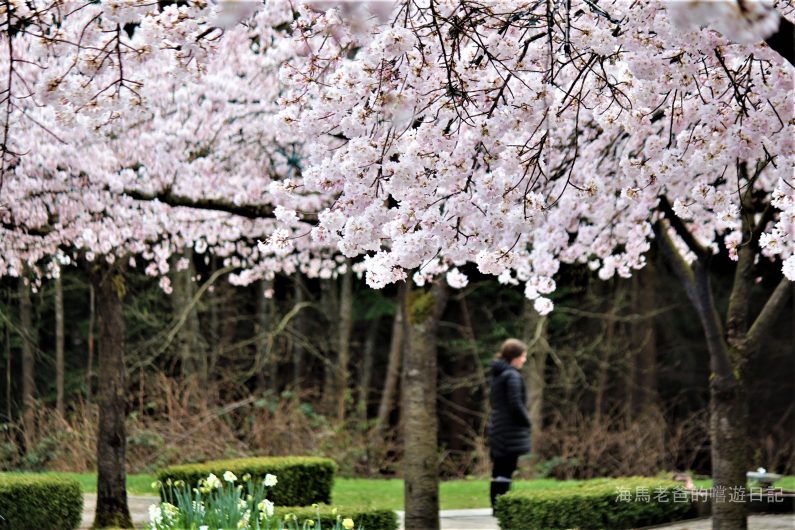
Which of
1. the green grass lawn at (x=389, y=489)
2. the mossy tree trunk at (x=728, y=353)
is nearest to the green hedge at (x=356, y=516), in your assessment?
the mossy tree trunk at (x=728, y=353)

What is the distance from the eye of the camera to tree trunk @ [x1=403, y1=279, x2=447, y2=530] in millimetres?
9648

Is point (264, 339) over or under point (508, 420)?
over

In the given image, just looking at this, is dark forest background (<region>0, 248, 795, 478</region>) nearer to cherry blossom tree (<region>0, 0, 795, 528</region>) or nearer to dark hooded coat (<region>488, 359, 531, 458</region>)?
dark hooded coat (<region>488, 359, 531, 458</region>)

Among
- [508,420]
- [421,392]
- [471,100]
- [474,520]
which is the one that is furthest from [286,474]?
[471,100]

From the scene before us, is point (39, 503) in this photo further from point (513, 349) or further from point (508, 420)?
point (513, 349)

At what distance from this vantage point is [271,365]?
22.1 meters

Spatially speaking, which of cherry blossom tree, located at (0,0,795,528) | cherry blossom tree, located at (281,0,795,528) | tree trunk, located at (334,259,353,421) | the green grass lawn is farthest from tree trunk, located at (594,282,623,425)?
cherry blossom tree, located at (281,0,795,528)

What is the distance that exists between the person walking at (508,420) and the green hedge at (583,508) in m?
1.22

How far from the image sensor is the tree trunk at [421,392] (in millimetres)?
9648

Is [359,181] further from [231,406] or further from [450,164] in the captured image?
[231,406]

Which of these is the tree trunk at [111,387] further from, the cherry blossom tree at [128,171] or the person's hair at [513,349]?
the person's hair at [513,349]

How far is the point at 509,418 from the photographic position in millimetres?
10469

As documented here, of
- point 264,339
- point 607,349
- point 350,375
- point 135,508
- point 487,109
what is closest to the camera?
point 487,109

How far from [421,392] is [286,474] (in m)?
1.80
